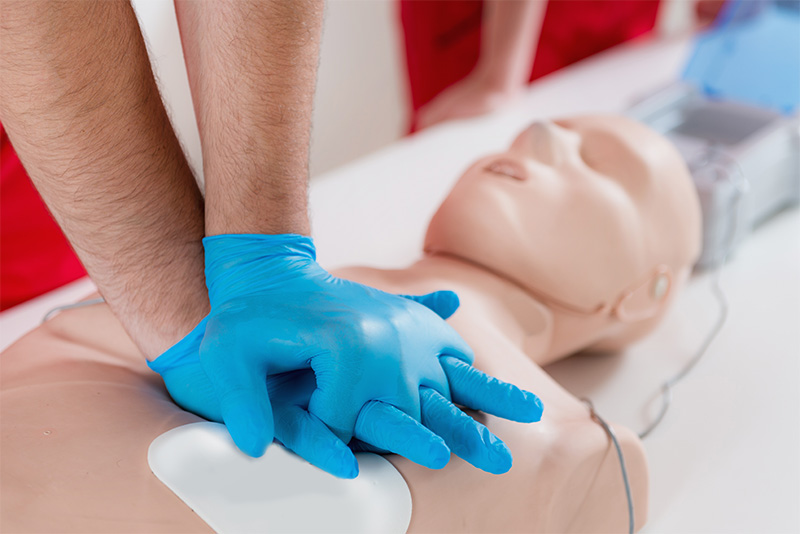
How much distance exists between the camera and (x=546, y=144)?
1308mm

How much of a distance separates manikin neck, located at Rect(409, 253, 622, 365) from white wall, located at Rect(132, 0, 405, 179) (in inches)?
65.5

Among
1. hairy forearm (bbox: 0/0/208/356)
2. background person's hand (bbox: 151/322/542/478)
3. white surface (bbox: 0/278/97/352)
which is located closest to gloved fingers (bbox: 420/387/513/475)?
background person's hand (bbox: 151/322/542/478)

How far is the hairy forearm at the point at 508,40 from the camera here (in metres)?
2.33

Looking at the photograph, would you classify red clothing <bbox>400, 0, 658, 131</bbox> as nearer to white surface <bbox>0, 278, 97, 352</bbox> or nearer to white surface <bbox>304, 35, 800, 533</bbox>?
white surface <bbox>304, 35, 800, 533</bbox>

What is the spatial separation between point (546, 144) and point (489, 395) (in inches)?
22.4

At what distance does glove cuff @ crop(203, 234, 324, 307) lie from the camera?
0.91 m

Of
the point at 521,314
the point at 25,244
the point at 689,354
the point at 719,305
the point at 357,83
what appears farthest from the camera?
the point at 357,83

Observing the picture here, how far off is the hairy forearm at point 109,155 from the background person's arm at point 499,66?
1.44 m

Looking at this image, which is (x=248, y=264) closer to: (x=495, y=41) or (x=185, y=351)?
(x=185, y=351)

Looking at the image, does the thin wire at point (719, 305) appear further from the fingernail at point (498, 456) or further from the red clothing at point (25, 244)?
the red clothing at point (25, 244)

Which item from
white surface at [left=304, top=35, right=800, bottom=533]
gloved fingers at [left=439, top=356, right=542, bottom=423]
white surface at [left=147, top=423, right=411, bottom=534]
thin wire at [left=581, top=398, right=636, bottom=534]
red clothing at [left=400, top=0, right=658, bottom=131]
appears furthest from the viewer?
red clothing at [left=400, top=0, right=658, bottom=131]

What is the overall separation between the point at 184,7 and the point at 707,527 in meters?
1.02

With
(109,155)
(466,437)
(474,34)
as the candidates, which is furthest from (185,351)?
(474,34)

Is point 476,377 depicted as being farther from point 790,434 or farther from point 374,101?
point 374,101
